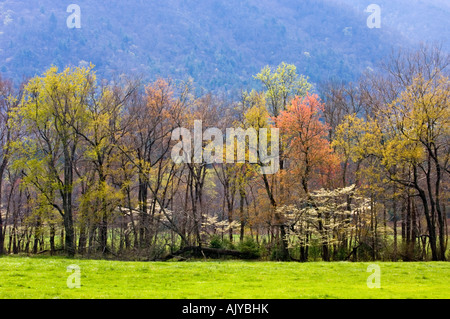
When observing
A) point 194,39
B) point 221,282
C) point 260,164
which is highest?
point 194,39

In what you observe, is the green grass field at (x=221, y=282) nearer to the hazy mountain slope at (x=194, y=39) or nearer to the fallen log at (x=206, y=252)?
the fallen log at (x=206, y=252)

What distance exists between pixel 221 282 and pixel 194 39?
524 feet

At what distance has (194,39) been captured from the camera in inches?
6526

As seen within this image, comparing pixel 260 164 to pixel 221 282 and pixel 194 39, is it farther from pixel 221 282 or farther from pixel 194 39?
pixel 194 39

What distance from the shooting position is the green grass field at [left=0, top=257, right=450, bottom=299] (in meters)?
12.5

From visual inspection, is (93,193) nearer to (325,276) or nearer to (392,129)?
(325,276)

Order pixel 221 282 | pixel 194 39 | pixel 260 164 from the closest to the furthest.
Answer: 1. pixel 221 282
2. pixel 260 164
3. pixel 194 39

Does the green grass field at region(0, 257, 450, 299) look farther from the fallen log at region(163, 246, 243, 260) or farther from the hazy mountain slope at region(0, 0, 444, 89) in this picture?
the hazy mountain slope at region(0, 0, 444, 89)

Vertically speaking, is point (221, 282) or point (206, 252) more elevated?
point (221, 282)

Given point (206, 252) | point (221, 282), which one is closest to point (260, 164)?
point (206, 252)

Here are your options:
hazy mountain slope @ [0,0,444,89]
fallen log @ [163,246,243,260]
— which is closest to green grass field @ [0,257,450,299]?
fallen log @ [163,246,243,260]

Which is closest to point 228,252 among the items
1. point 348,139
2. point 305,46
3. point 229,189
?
point 229,189
